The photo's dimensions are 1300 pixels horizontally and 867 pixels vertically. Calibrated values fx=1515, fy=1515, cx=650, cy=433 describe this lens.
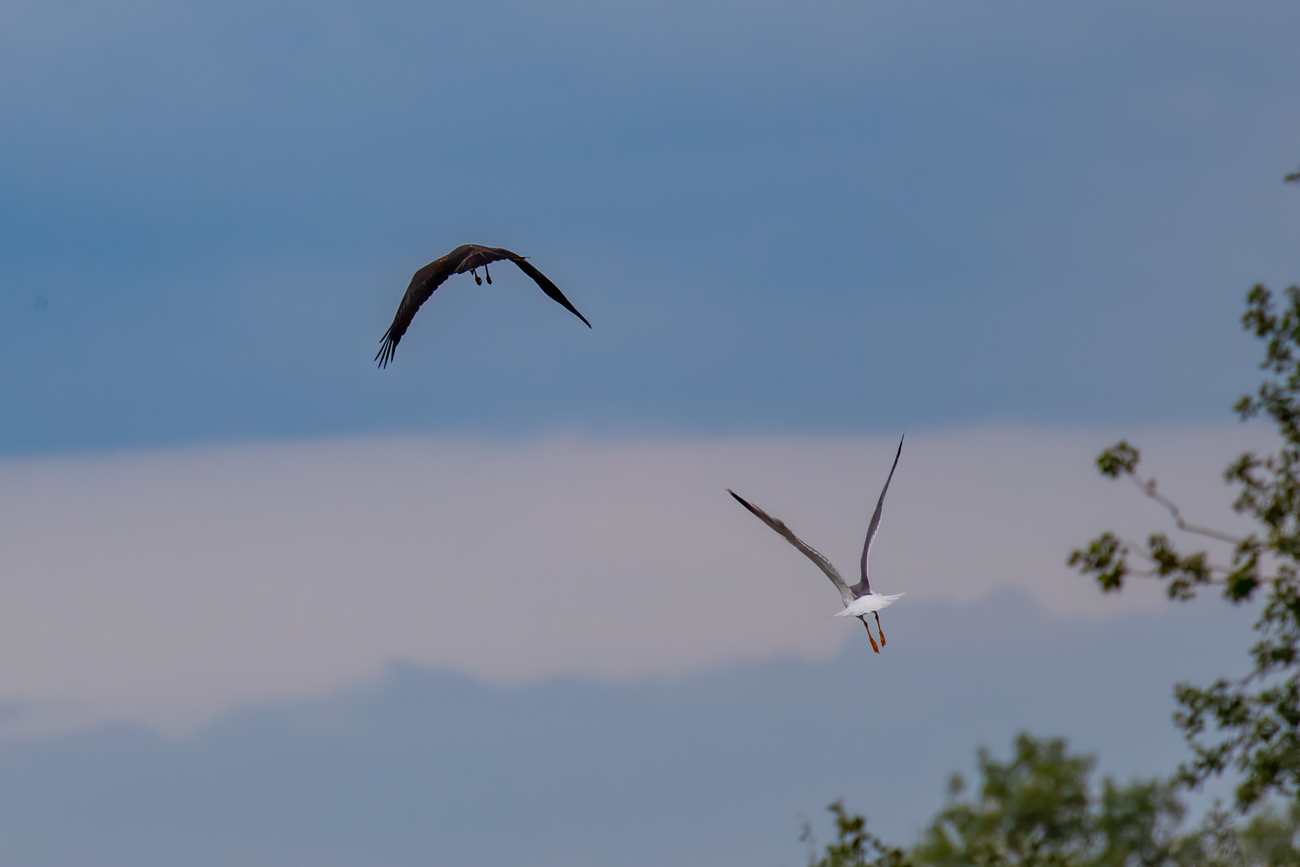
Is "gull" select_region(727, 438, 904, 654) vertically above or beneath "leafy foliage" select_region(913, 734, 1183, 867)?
above

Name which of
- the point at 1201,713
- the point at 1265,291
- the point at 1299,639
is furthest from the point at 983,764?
the point at 1265,291

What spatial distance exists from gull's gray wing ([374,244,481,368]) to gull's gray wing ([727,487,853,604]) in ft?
24.4

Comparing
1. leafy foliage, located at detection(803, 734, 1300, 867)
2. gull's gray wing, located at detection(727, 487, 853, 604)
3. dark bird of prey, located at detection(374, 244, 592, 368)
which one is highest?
dark bird of prey, located at detection(374, 244, 592, 368)

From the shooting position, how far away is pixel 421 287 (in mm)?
26969

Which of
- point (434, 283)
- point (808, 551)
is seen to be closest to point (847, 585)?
point (808, 551)

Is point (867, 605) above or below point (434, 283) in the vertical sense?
below

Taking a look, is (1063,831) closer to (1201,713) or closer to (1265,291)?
(1201,713)

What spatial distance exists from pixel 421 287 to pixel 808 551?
8673 mm

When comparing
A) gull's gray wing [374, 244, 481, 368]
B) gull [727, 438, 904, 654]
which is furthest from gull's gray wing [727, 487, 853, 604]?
gull's gray wing [374, 244, 481, 368]

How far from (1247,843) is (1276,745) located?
2773mm

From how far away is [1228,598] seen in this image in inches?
839

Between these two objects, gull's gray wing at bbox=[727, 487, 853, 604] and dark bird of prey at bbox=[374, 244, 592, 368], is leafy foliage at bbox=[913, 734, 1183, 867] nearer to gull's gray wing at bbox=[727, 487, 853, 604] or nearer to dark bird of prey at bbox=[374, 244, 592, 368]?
gull's gray wing at bbox=[727, 487, 853, 604]

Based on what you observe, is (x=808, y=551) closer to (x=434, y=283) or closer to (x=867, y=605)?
(x=867, y=605)

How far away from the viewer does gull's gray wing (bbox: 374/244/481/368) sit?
26812 mm
